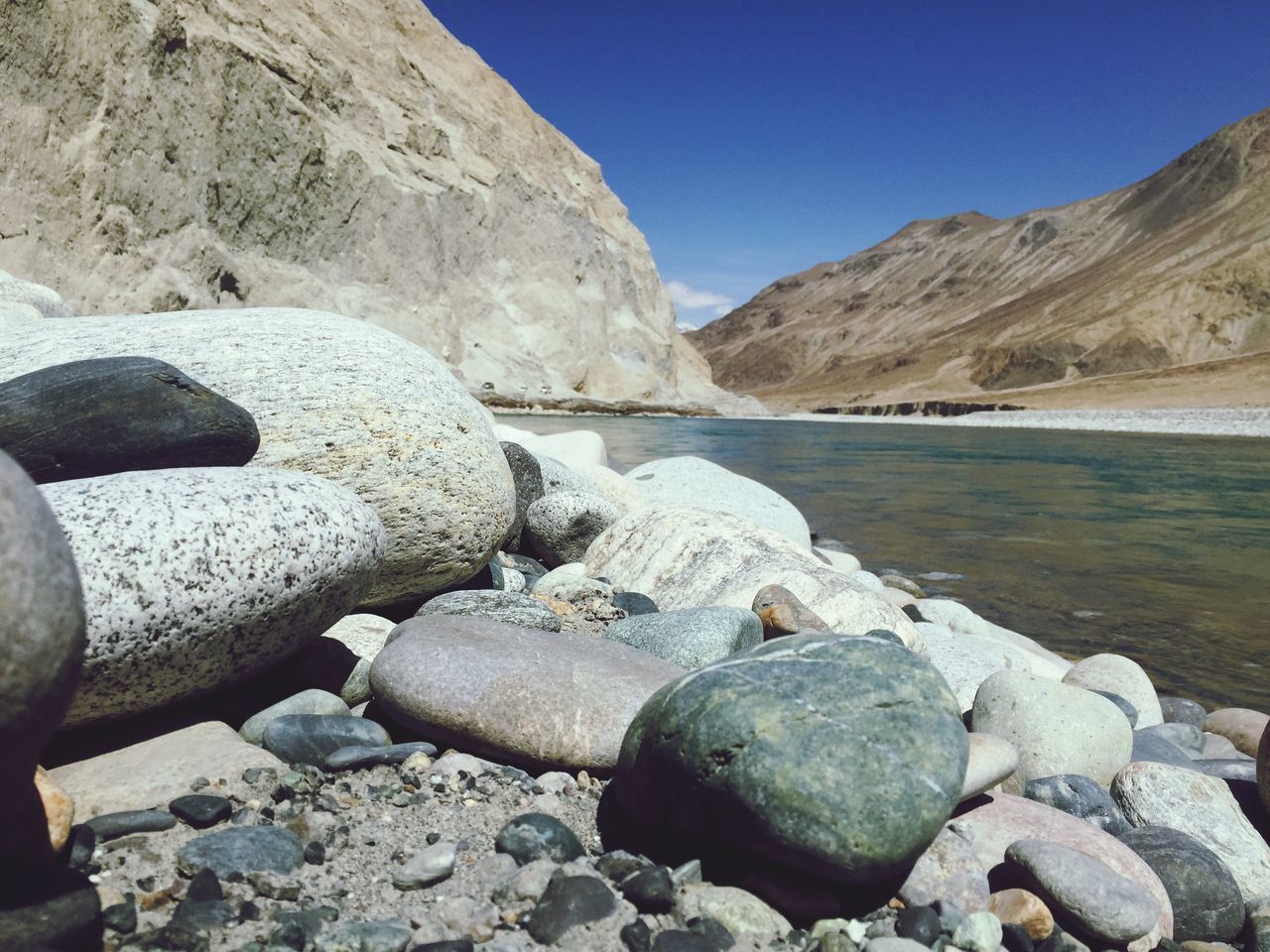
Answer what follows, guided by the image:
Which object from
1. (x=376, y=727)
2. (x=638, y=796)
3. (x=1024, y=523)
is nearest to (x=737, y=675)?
(x=638, y=796)

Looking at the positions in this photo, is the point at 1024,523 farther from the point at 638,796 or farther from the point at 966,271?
the point at 966,271

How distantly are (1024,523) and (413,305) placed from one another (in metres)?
32.7

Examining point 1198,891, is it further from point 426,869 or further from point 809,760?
point 426,869

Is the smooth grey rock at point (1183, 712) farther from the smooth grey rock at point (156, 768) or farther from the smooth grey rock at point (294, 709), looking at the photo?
the smooth grey rock at point (156, 768)

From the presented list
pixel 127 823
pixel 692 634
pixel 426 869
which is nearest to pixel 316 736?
pixel 127 823

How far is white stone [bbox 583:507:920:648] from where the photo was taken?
4.60 meters

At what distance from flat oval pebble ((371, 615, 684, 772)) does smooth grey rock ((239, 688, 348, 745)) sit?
0.52 ft

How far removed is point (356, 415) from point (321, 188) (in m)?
37.3

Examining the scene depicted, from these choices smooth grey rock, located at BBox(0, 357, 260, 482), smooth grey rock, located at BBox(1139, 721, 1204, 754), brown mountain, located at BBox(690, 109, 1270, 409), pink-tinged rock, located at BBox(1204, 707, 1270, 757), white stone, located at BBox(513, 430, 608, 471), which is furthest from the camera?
brown mountain, located at BBox(690, 109, 1270, 409)

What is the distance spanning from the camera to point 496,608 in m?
3.85

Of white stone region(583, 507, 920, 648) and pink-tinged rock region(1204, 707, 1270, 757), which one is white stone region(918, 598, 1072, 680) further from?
white stone region(583, 507, 920, 648)

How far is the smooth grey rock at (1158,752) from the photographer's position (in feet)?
12.5

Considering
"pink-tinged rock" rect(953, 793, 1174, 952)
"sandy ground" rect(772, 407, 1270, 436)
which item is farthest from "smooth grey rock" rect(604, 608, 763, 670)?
"sandy ground" rect(772, 407, 1270, 436)

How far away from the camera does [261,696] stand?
3.04 m
